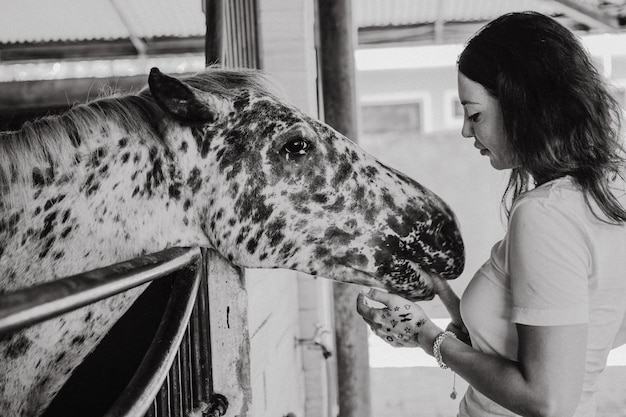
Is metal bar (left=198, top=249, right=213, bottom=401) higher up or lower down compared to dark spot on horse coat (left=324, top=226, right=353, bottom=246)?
lower down

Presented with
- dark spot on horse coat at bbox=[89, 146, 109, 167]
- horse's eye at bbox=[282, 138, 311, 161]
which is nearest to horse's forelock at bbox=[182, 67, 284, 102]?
horse's eye at bbox=[282, 138, 311, 161]

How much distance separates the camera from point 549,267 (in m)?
0.93

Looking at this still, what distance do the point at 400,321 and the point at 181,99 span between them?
2.14 ft

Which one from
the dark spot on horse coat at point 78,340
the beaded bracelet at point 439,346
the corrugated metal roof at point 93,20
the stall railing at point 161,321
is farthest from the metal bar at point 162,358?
the corrugated metal roof at point 93,20

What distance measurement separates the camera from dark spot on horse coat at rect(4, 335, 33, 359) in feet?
3.58

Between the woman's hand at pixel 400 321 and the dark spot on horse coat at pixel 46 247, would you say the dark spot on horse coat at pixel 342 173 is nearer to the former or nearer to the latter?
the woman's hand at pixel 400 321

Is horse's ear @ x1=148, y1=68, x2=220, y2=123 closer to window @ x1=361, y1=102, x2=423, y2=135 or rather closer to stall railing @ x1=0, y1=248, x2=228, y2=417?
stall railing @ x1=0, y1=248, x2=228, y2=417

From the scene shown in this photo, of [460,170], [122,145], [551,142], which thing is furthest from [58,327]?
[460,170]

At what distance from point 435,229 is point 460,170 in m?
7.44

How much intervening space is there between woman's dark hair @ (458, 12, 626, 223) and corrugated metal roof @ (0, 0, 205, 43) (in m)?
5.40

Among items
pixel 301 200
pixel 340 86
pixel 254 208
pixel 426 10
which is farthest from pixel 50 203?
pixel 426 10

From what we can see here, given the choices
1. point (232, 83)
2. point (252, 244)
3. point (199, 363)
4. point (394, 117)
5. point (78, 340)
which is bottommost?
point (394, 117)

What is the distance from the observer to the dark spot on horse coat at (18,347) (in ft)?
3.58

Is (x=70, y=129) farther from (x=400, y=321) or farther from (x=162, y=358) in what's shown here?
(x=400, y=321)
